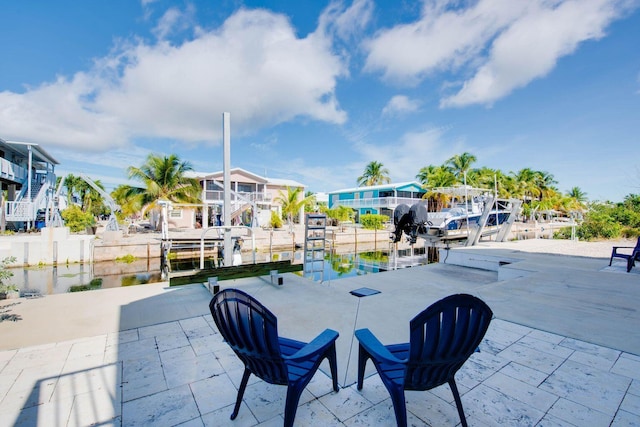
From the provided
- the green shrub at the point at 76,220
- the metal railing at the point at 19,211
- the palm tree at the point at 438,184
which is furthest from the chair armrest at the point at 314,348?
the palm tree at the point at 438,184

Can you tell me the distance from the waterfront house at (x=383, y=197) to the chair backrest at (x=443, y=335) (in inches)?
1278

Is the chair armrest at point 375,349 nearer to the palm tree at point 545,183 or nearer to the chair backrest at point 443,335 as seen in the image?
the chair backrest at point 443,335

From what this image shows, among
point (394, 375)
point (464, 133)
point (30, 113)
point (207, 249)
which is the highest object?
point (30, 113)

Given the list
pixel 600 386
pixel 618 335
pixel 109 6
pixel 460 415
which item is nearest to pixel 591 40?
pixel 618 335

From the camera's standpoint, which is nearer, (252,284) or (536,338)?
(536,338)

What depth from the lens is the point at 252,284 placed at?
5.70m

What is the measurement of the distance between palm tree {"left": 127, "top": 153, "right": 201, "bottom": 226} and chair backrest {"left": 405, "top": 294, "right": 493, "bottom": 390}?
24621 millimetres

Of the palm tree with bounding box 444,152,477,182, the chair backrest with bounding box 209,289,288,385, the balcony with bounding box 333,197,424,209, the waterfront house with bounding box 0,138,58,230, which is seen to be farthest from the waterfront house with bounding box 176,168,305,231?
the palm tree with bounding box 444,152,477,182

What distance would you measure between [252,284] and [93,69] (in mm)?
12782

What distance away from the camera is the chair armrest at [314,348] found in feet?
5.74

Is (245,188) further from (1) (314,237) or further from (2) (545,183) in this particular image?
(2) (545,183)

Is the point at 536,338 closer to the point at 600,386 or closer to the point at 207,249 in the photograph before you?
the point at 600,386

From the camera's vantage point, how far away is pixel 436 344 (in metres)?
1.69

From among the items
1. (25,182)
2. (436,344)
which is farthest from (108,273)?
(436,344)
